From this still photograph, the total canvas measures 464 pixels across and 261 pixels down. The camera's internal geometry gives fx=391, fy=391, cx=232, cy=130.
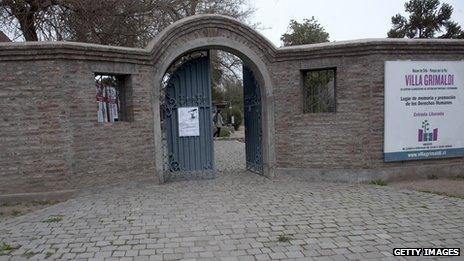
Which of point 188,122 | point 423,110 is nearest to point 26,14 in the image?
point 188,122

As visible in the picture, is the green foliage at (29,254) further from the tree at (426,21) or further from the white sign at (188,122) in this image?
the tree at (426,21)

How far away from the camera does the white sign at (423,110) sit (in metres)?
9.23

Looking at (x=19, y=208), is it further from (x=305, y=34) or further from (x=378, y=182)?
(x=305, y=34)

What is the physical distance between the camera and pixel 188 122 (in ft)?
33.2

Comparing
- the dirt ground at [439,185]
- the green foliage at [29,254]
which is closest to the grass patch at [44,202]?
the green foliage at [29,254]

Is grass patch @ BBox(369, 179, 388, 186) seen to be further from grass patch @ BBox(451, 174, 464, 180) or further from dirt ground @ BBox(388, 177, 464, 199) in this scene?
grass patch @ BBox(451, 174, 464, 180)

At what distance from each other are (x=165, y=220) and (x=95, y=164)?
2.87 m

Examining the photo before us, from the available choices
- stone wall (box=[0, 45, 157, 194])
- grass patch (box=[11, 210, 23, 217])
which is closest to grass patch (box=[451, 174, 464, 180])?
stone wall (box=[0, 45, 157, 194])

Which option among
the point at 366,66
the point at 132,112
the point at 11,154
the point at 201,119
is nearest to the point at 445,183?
the point at 366,66

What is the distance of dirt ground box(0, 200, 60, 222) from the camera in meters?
7.06

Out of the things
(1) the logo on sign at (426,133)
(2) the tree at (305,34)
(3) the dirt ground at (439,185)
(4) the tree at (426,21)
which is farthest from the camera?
(4) the tree at (426,21)

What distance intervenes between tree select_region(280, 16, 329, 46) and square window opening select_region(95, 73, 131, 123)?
578 inches

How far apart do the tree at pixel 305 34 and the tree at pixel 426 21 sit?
12.6 metres

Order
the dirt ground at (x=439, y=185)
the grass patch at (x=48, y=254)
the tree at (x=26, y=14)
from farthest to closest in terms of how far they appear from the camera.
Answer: the tree at (x=26, y=14)
the dirt ground at (x=439, y=185)
the grass patch at (x=48, y=254)
